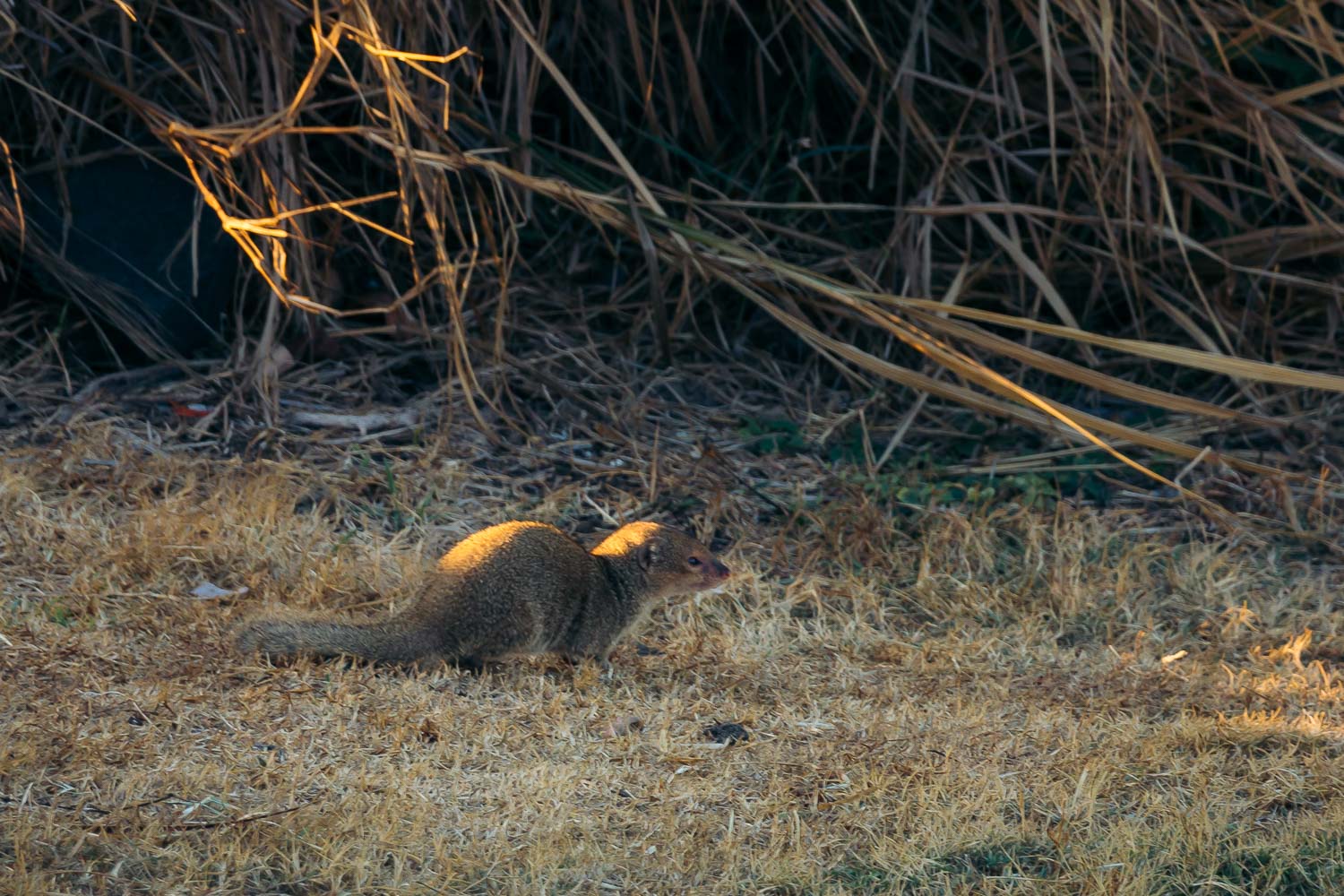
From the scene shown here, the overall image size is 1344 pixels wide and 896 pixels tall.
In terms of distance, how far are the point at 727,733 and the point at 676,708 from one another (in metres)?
0.19

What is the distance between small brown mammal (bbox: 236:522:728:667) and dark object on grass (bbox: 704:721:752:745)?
0.57 meters

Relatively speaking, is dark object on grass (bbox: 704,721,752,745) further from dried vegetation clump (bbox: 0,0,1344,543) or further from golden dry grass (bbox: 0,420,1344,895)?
dried vegetation clump (bbox: 0,0,1344,543)

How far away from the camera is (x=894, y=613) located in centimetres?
493

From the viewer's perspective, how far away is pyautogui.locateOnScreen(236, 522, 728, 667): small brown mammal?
4.09 metres

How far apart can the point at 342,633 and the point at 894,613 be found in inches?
70.3

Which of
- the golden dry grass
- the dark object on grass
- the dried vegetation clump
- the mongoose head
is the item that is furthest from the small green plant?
the dark object on grass

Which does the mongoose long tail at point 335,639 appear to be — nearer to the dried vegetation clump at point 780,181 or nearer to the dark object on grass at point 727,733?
the dark object on grass at point 727,733

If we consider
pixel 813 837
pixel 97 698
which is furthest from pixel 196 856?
pixel 813 837

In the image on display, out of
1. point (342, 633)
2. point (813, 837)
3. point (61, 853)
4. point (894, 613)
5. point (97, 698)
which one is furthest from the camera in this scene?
point (894, 613)

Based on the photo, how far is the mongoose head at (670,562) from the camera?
14.8 ft

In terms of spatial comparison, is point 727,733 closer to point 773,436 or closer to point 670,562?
point 670,562

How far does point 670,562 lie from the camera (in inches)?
178

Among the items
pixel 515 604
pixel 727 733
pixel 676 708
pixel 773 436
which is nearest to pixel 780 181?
Result: pixel 773 436

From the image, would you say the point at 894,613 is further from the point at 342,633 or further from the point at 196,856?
the point at 196,856
